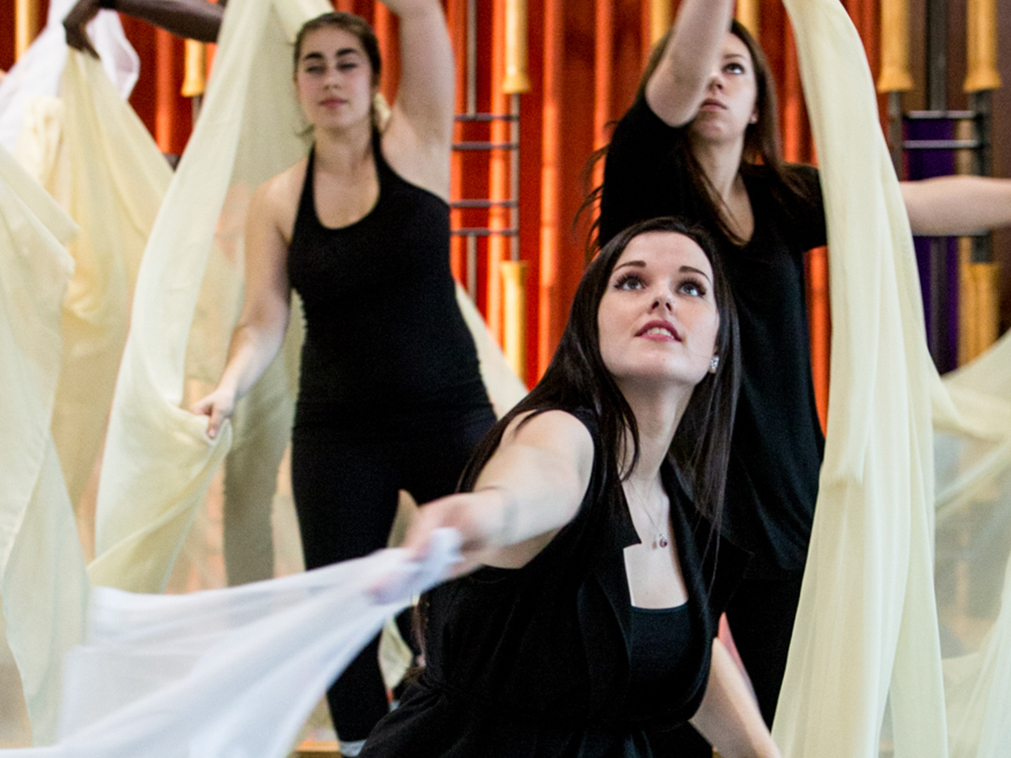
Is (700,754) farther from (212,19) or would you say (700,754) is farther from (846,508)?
(212,19)

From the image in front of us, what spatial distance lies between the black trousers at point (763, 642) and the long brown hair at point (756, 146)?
0.46 m

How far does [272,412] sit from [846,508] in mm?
1053

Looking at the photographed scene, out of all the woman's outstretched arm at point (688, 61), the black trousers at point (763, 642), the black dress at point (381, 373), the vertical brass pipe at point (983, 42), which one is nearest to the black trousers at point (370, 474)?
the black dress at point (381, 373)

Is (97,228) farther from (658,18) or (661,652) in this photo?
(658,18)

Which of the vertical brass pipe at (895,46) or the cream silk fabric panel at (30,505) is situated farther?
the vertical brass pipe at (895,46)

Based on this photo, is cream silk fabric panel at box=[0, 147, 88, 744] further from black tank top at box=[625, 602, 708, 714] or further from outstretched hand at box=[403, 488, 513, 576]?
outstretched hand at box=[403, 488, 513, 576]

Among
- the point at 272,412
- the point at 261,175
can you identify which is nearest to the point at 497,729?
the point at 272,412

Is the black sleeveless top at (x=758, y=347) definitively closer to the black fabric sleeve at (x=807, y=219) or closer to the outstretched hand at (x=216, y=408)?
the black fabric sleeve at (x=807, y=219)

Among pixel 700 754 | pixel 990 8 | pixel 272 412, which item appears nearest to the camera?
pixel 700 754

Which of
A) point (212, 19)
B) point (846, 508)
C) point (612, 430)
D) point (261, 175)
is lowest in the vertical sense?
point (846, 508)

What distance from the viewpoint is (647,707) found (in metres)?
1.04

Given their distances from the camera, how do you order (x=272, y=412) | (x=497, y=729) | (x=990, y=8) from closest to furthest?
(x=497, y=729) → (x=272, y=412) → (x=990, y=8)

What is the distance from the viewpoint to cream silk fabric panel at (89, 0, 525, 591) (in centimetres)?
171

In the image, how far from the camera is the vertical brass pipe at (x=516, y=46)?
9.68ft
